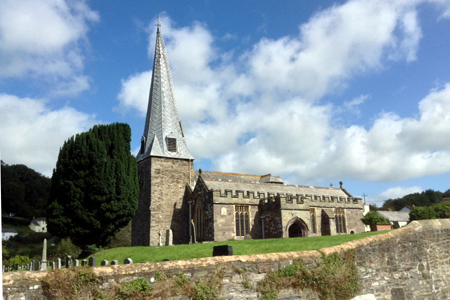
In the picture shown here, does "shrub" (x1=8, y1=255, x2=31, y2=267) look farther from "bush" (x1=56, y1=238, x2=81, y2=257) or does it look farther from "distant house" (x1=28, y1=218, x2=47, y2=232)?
"distant house" (x1=28, y1=218, x2=47, y2=232)

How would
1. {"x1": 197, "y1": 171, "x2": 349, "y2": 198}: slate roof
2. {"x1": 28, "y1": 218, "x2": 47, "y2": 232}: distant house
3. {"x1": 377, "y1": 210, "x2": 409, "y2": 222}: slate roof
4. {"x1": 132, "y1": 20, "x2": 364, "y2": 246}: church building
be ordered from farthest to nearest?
{"x1": 28, "y1": 218, "x2": 47, "y2": 232}: distant house < {"x1": 377, "y1": 210, "x2": 409, "y2": 222}: slate roof < {"x1": 197, "y1": 171, "x2": 349, "y2": 198}: slate roof < {"x1": 132, "y1": 20, "x2": 364, "y2": 246}: church building

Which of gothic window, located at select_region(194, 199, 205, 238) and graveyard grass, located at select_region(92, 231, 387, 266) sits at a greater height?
gothic window, located at select_region(194, 199, 205, 238)

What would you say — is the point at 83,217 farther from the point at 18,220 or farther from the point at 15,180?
the point at 15,180

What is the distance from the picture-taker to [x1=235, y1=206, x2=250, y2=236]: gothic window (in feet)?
91.4

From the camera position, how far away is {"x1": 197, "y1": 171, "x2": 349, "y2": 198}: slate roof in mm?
31234

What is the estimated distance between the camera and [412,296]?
1186cm

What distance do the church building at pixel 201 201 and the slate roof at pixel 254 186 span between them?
9cm

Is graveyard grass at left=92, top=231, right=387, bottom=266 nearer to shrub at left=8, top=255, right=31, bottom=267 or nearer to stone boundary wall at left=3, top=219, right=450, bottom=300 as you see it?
stone boundary wall at left=3, top=219, right=450, bottom=300

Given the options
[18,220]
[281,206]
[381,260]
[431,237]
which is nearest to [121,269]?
[381,260]

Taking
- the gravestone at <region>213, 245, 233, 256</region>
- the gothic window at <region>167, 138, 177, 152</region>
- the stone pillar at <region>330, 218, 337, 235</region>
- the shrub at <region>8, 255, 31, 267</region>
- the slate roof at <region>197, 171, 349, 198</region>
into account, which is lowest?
the shrub at <region>8, 255, 31, 267</region>

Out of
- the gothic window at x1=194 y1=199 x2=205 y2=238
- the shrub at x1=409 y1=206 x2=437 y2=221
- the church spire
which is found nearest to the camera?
the gothic window at x1=194 y1=199 x2=205 y2=238

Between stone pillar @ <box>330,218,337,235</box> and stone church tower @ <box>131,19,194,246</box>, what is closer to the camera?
stone pillar @ <box>330,218,337,235</box>

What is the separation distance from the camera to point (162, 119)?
118ft

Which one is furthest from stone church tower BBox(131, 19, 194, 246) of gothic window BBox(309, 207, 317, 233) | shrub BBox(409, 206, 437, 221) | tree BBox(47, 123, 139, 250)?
shrub BBox(409, 206, 437, 221)
